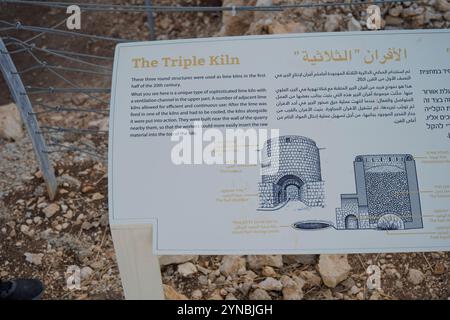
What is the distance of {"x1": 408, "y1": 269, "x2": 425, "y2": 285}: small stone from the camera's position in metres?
3.07

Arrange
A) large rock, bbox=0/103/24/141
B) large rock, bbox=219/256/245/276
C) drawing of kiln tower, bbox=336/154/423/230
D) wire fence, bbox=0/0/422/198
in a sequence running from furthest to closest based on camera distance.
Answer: large rock, bbox=0/103/24/141 → large rock, bbox=219/256/245/276 → wire fence, bbox=0/0/422/198 → drawing of kiln tower, bbox=336/154/423/230

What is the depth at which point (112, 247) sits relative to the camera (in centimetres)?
340

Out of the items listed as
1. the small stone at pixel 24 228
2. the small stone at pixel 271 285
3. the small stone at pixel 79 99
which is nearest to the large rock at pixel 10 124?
the small stone at pixel 79 99

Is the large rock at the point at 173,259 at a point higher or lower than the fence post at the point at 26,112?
lower

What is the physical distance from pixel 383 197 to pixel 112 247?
1.83 m

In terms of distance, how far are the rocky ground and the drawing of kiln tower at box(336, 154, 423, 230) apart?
3.08ft

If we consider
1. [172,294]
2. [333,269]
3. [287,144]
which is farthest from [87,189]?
[287,144]

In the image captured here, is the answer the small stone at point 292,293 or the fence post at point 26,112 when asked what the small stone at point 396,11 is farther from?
the fence post at point 26,112

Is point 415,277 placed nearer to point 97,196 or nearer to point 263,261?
point 263,261

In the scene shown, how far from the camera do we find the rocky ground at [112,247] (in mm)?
3049

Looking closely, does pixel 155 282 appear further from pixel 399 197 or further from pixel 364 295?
pixel 364 295

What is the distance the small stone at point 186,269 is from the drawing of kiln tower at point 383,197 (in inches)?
50.2

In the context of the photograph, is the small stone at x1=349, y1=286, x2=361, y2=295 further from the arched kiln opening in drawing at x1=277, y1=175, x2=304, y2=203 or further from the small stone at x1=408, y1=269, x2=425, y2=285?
the arched kiln opening in drawing at x1=277, y1=175, x2=304, y2=203

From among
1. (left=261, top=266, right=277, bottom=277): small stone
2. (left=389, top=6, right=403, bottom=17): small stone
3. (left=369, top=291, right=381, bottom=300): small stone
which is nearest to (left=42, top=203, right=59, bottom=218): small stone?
(left=261, top=266, right=277, bottom=277): small stone
